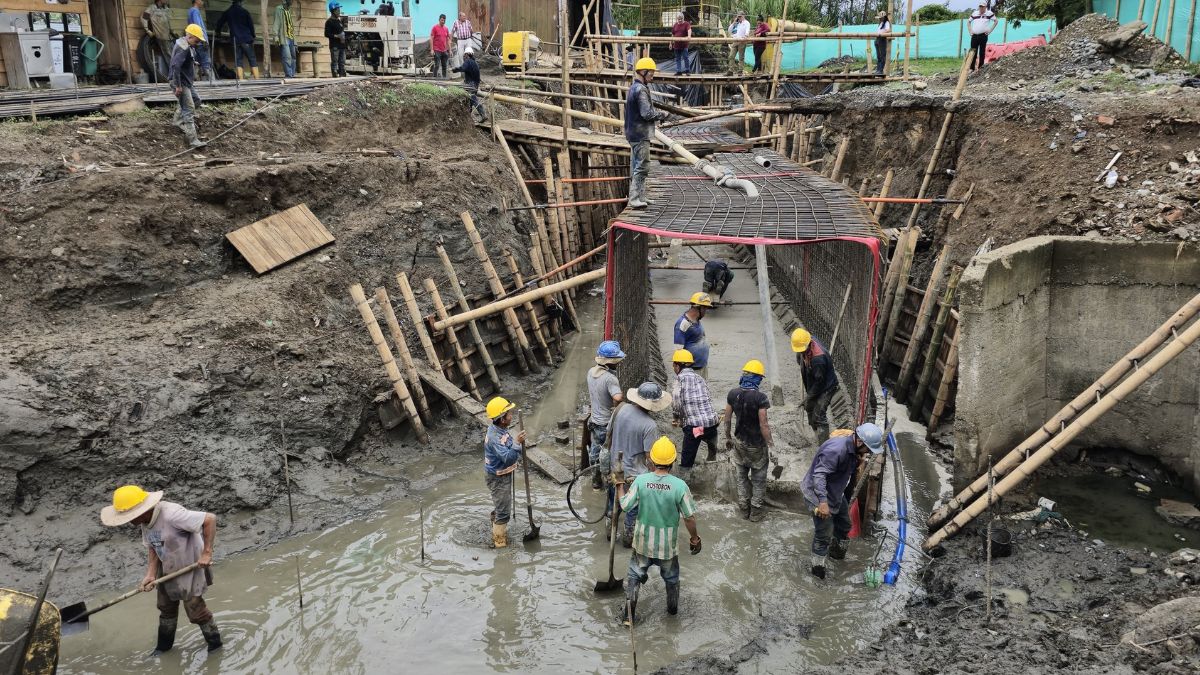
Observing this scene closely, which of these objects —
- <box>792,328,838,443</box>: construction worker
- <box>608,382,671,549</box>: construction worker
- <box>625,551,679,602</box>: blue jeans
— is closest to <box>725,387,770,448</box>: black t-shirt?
<box>608,382,671,549</box>: construction worker

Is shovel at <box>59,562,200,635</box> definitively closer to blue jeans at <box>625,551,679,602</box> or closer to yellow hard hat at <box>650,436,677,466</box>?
blue jeans at <box>625,551,679,602</box>

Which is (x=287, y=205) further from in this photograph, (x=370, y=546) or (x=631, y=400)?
(x=631, y=400)

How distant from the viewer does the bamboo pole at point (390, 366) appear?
395 inches

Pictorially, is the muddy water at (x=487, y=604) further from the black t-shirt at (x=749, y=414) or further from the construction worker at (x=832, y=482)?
the black t-shirt at (x=749, y=414)

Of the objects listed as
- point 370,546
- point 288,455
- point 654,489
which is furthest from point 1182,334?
point 288,455

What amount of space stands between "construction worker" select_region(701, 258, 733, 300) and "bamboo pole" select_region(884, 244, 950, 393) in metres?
4.22

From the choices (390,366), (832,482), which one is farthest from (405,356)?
(832,482)

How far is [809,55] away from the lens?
108 ft

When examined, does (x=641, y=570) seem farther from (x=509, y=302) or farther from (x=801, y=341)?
(x=509, y=302)

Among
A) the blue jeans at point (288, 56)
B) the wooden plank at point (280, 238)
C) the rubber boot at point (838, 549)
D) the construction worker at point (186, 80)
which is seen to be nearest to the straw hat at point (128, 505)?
the wooden plank at point (280, 238)

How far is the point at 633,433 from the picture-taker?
791 cm

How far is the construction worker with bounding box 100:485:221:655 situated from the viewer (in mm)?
6355

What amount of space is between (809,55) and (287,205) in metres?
26.0

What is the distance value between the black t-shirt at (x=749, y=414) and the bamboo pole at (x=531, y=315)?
4.74 m
